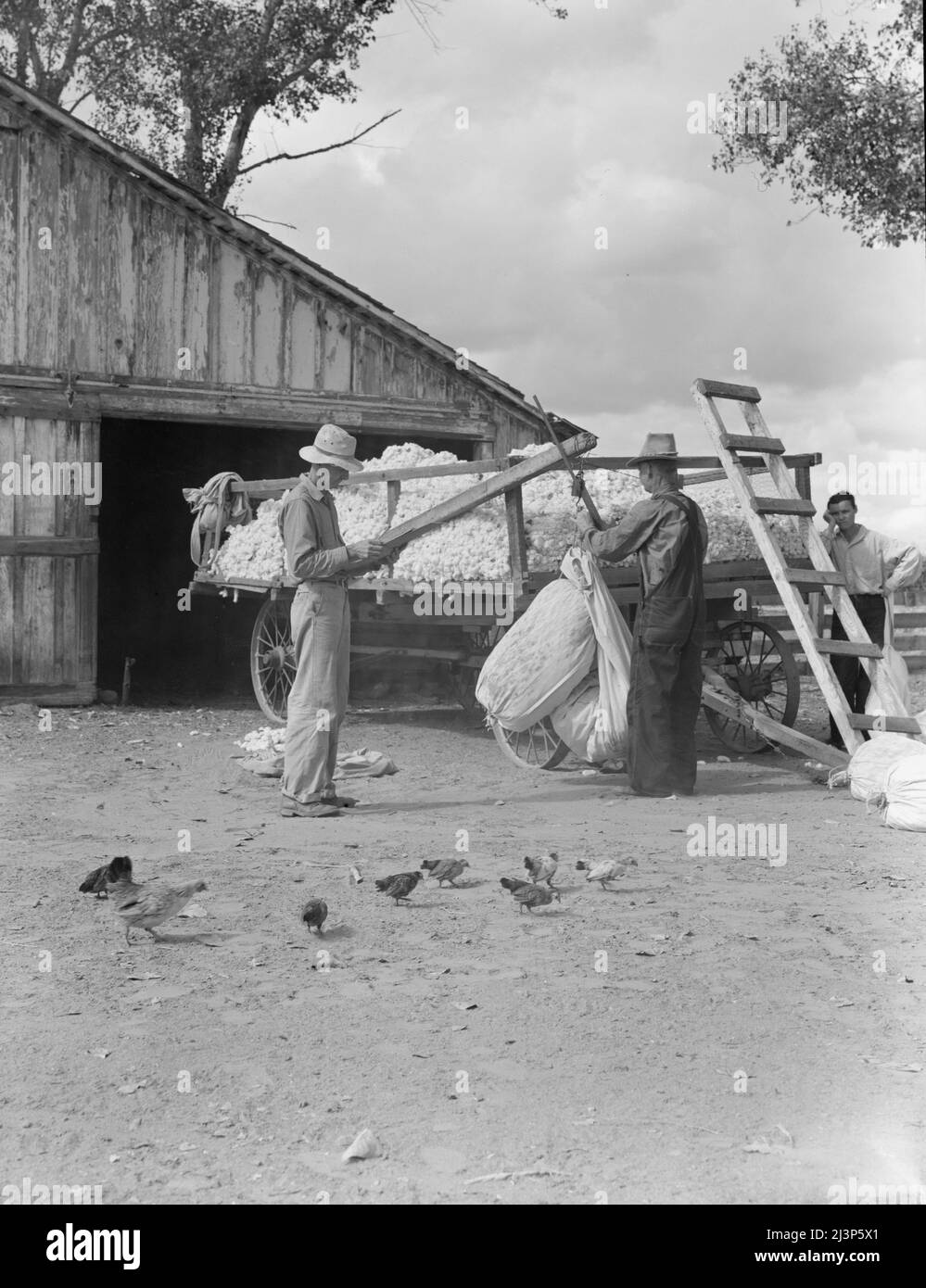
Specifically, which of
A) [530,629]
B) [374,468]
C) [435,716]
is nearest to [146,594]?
[435,716]

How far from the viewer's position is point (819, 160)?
1677cm

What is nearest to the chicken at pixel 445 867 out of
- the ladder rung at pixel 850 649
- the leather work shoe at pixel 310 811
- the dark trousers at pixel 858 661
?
the leather work shoe at pixel 310 811

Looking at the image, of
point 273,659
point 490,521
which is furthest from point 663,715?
point 273,659

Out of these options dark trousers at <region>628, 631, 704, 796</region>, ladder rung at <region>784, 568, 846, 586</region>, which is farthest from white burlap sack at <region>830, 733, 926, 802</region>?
ladder rung at <region>784, 568, 846, 586</region>

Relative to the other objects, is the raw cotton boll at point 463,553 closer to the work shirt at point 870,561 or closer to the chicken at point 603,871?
the work shirt at point 870,561

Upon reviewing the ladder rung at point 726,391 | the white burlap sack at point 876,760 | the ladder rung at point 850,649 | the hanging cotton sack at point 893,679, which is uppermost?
the ladder rung at point 726,391

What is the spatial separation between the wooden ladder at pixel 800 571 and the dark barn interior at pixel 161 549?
8.42 metres

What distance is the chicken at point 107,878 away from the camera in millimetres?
5469

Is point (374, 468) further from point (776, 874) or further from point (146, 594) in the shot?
point (146, 594)

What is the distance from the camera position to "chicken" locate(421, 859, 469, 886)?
19.3 feet

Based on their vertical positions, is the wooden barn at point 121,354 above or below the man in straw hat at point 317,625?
above

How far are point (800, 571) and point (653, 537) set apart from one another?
1148 mm

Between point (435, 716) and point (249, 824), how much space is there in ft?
15.7

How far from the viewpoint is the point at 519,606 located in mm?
8875
